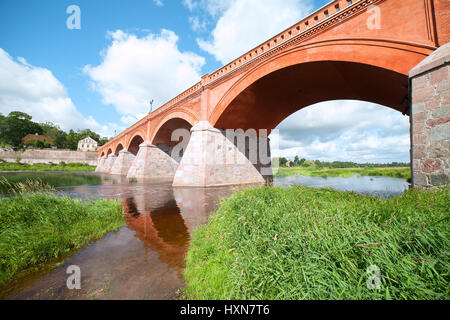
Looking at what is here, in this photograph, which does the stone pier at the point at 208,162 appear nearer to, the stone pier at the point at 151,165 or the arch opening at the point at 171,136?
the arch opening at the point at 171,136

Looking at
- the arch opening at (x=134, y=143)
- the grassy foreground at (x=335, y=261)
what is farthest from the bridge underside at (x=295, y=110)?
the arch opening at (x=134, y=143)

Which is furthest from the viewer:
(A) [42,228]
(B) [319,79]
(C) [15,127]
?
(C) [15,127]

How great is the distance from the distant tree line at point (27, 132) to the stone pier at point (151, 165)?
50199 mm

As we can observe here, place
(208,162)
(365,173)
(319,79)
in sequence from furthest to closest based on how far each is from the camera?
1. (365,173)
2. (208,162)
3. (319,79)

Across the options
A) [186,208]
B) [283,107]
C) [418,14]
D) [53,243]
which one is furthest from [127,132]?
[418,14]

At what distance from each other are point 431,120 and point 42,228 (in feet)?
27.5

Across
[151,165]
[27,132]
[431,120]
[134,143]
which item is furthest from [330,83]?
[27,132]

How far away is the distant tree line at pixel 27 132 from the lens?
168ft

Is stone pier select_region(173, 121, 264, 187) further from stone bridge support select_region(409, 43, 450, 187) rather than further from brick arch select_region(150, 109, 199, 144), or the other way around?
stone bridge support select_region(409, 43, 450, 187)

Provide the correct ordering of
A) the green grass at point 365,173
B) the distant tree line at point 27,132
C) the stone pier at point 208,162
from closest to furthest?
the stone pier at point 208,162 → the green grass at point 365,173 → the distant tree line at point 27,132

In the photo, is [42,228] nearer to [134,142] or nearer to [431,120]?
[431,120]

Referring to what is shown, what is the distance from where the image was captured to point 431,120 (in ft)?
13.6

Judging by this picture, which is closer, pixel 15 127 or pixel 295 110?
pixel 295 110

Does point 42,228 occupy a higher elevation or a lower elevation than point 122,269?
higher
